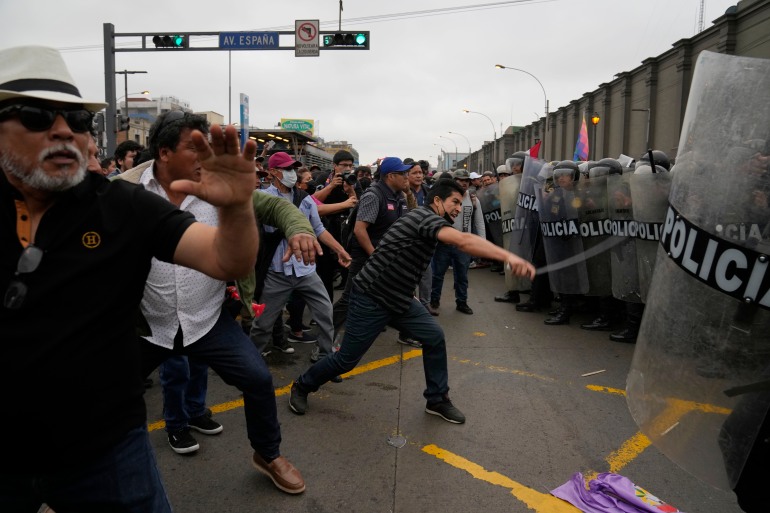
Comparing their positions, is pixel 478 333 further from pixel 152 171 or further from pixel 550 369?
pixel 152 171

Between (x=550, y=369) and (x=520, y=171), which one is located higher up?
(x=520, y=171)

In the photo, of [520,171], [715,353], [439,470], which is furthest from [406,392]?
[520,171]

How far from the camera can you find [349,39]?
52.4 ft

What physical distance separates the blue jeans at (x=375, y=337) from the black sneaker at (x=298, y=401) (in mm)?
123

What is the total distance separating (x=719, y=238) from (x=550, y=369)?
3.77 metres

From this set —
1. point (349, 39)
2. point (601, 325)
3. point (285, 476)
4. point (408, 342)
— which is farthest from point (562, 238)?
point (349, 39)

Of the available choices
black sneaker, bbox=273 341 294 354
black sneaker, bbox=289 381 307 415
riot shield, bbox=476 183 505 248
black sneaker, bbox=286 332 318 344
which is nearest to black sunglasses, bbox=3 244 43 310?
black sneaker, bbox=289 381 307 415

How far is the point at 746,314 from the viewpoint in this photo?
171 centimetres

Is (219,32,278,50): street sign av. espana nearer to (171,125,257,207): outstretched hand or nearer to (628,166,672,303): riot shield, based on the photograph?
(628,166,672,303): riot shield

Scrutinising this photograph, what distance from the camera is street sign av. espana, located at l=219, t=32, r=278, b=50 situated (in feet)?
51.9

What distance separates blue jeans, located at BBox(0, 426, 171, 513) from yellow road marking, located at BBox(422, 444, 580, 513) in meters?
2.00

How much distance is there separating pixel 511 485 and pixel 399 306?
1.33 meters

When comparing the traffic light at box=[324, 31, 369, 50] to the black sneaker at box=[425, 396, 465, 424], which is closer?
the black sneaker at box=[425, 396, 465, 424]

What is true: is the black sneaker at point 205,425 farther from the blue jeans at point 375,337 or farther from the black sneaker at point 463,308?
the black sneaker at point 463,308
